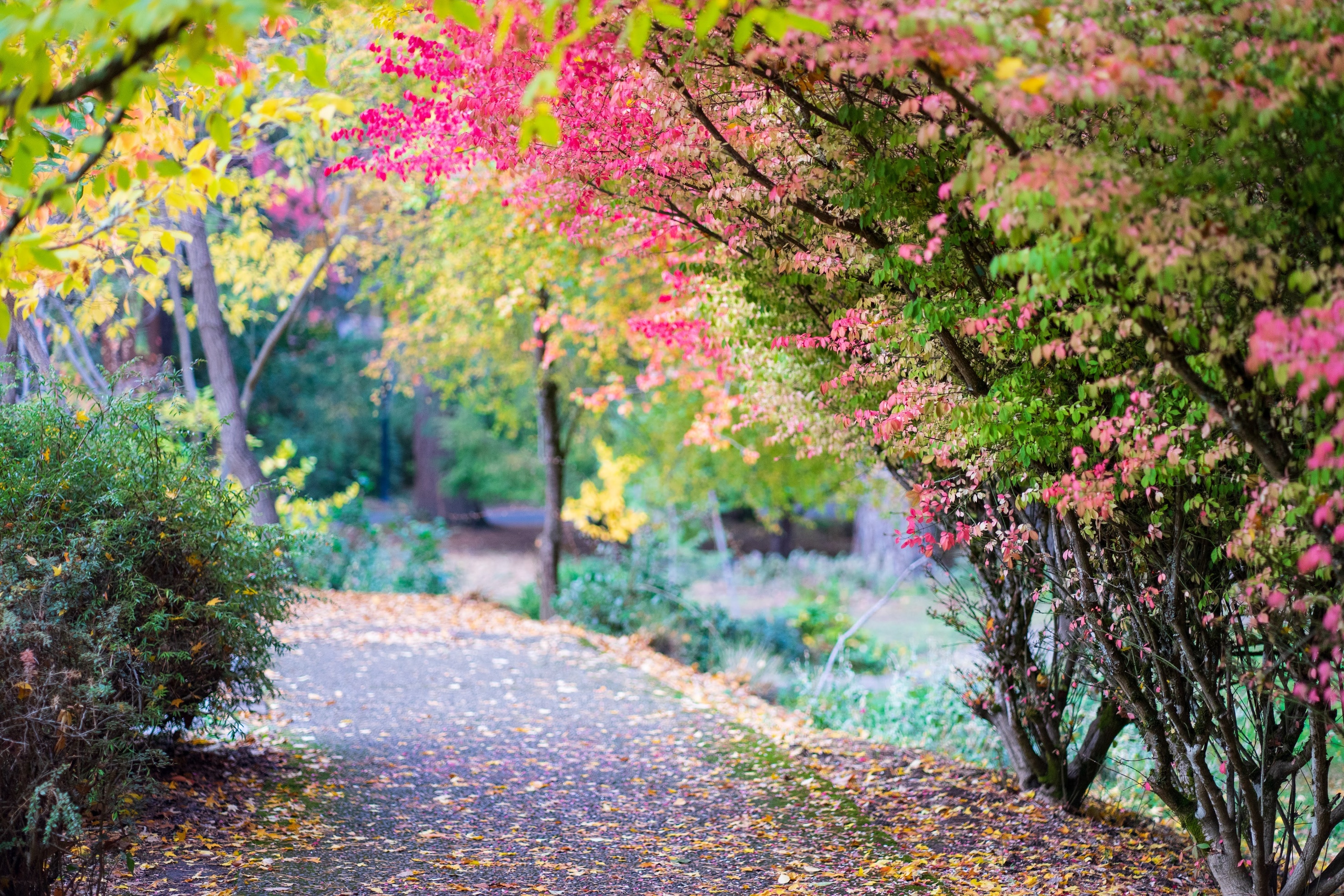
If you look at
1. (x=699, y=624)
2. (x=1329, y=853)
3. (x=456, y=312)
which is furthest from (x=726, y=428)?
(x=1329, y=853)

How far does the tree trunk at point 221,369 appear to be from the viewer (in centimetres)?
926

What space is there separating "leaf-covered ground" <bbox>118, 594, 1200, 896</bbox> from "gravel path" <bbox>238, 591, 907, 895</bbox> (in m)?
0.02

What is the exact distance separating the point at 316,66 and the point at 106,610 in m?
2.57

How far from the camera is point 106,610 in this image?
12.9ft

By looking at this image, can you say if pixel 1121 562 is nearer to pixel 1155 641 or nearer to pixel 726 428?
pixel 1155 641

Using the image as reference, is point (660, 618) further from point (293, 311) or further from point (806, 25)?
point (806, 25)

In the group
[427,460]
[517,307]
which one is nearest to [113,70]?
[517,307]

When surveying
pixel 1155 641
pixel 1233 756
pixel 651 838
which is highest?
pixel 1155 641

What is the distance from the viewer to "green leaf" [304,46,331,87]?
2453 mm

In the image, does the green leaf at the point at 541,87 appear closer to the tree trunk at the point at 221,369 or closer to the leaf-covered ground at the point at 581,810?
the leaf-covered ground at the point at 581,810

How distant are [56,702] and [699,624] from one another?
804 centimetres

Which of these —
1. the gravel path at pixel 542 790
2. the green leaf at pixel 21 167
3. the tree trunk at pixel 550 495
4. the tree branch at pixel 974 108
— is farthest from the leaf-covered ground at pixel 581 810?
the tree trunk at pixel 550 495

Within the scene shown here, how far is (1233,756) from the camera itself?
3.37 meters

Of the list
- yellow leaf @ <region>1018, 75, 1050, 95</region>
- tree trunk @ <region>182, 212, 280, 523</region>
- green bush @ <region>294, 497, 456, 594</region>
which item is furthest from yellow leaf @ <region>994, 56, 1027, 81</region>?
green bush @ <region>294, 497, 456, 594</region>
